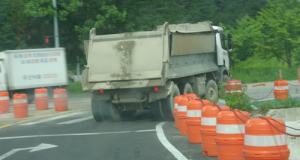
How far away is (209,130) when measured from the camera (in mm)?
7051

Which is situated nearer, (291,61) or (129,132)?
(129,132)

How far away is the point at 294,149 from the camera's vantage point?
7.23 metres

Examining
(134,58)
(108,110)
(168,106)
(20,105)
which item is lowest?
(20,105)

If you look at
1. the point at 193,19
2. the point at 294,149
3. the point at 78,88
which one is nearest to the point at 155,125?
the point at 294,149

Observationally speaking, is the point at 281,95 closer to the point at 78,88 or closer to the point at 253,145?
the point at 253,145

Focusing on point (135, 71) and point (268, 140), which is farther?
point (135, 71)

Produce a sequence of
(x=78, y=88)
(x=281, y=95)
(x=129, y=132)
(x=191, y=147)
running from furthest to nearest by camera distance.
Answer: (x=78, y=88) → (x=281, y=95) → (x=129, y=132) → (x=191, y=147)

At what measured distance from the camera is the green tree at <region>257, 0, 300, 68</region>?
1298 inches

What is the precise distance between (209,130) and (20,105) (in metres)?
9.73

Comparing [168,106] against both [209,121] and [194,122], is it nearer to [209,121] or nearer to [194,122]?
[194,122]

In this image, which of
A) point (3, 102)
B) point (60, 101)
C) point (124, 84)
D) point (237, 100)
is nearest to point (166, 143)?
point (124, 84)

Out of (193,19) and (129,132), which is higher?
(193,19)

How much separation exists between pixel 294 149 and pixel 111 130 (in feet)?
16.9

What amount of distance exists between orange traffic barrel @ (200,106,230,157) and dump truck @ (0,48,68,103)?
16.7 meters
